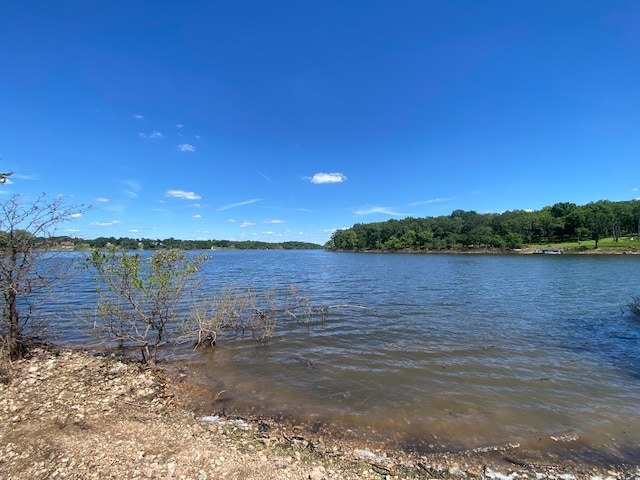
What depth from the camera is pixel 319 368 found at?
10.6 meters

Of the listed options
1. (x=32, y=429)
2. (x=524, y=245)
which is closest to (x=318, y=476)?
(x=32, y=429)

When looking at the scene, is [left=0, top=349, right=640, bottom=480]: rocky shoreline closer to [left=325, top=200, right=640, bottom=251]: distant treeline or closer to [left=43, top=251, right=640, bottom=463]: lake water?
[left=43, top=251, right=640, bottom=463]: lake water

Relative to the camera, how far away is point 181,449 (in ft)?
17.5

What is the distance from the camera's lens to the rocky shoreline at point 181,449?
4.80 metres

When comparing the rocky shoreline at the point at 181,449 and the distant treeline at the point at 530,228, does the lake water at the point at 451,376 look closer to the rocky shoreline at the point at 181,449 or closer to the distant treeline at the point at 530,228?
the rocky shoreline at the point at 181,449

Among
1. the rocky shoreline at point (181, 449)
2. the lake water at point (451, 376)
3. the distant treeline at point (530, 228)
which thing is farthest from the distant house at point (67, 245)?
the distant treeline at point (530, 228)

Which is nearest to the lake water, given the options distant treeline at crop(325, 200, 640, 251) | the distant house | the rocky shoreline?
the rocky shoreline

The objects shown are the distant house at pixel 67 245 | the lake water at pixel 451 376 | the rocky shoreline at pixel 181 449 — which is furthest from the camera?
the distant house at pixel 67 245

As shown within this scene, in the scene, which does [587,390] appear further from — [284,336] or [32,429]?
[32,429]

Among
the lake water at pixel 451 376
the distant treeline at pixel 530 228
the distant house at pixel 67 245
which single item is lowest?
the lake water at pixel 451 376

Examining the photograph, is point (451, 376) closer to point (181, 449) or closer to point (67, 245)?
point (181, 449)

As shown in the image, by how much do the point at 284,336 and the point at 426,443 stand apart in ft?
29.7

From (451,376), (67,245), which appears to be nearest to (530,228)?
(451,376)

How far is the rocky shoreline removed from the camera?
15.8 feet
